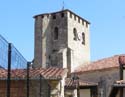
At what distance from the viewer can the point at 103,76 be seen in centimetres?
5356

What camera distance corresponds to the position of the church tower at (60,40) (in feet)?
199

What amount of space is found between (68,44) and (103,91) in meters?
10.3

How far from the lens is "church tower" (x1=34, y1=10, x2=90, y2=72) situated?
60.6m

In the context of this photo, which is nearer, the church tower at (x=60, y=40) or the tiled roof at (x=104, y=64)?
the tiled roof at (x=104, y=64)

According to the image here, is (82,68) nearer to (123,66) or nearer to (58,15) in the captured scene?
(58,15)

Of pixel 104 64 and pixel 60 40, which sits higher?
pixel 60 40

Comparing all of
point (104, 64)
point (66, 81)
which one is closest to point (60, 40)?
point (104, 64)

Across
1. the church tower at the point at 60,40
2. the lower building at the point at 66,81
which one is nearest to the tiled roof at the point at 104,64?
the lower building at the point at 66,81

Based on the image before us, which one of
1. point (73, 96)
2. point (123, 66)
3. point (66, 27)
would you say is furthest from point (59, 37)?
point (123, 66)

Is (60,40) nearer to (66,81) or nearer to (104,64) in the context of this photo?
(104,64)

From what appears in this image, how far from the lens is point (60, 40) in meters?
62.0

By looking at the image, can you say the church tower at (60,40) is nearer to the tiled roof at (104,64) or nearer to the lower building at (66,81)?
the lower building at (66,81)

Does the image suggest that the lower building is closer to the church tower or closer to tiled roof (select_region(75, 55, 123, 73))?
tiled roof (select_region(75, 55, 123, 73))

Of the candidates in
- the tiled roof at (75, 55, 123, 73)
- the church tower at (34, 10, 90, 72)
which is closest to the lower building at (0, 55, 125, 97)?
the tiled roof at (75, 55, 123, 73)
